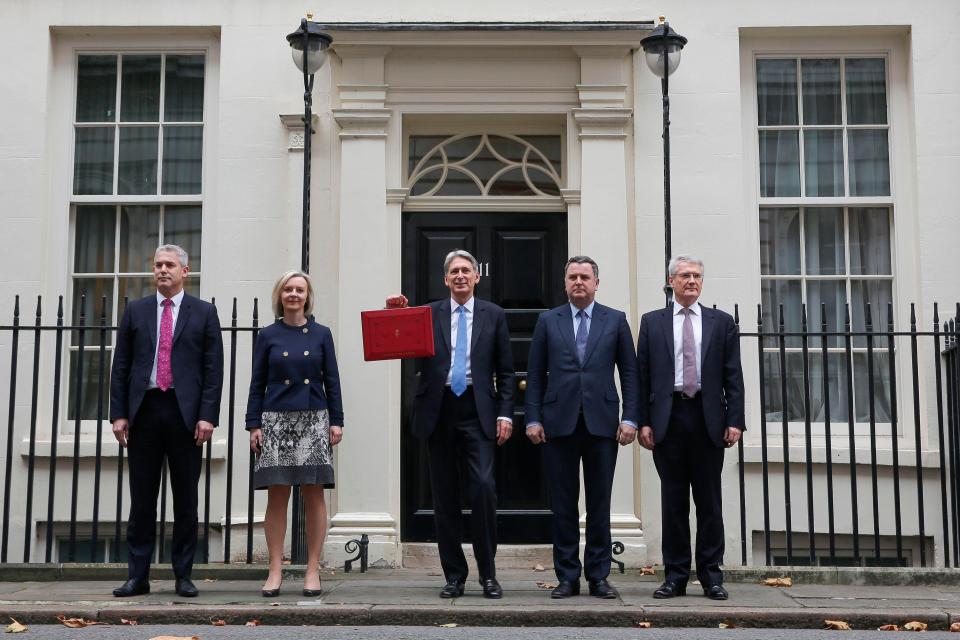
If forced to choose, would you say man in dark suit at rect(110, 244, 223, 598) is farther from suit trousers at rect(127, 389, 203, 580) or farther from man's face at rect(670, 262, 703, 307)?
man's face at rect(670, 262, 703, 307)

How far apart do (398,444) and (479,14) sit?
335cm

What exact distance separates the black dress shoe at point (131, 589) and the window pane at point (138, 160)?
3596 millimetres

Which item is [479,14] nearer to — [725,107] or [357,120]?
[357,120]

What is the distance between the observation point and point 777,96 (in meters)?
9.21

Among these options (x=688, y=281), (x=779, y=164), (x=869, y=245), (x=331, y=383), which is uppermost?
(x=779, y=164)

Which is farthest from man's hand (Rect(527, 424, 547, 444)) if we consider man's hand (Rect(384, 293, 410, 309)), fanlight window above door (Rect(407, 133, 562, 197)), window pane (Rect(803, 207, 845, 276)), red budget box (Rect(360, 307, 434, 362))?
window pane (Rect(803, 207, 845, 276))

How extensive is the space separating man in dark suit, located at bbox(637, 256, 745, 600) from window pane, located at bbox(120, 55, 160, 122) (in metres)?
4.68

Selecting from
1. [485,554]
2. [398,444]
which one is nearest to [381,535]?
[398,444]

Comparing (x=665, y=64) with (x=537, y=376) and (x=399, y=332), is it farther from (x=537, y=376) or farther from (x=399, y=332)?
(x=399, y=332)

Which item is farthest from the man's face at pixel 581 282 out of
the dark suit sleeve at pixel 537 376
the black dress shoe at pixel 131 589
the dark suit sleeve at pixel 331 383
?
the black dress shoe at pixel 131 589

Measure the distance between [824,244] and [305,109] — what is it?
4.10m

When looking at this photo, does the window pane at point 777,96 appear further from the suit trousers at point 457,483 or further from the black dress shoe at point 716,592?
the black dress shoe at point 716,592

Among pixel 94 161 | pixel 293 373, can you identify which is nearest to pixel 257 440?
pixel 293 373

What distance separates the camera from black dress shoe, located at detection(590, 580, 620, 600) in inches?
261
